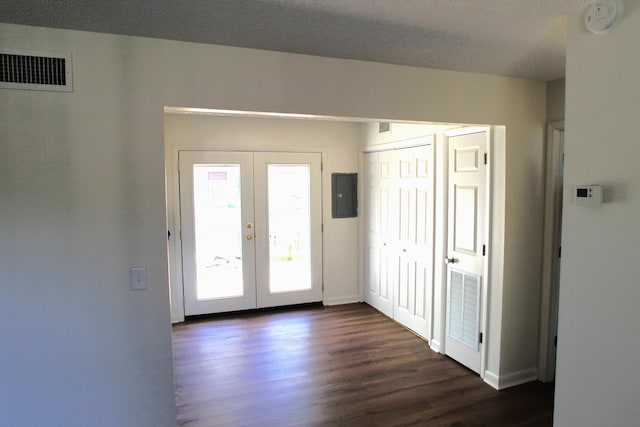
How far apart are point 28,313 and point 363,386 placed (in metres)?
2.32

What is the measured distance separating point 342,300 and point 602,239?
362cm

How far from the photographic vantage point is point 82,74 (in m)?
1.89

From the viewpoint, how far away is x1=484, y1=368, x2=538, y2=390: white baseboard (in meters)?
3.04

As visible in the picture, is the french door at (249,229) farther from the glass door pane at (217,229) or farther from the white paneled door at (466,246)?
the white paneled door at (466,246)

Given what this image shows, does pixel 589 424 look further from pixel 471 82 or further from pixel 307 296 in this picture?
pixel 307 296

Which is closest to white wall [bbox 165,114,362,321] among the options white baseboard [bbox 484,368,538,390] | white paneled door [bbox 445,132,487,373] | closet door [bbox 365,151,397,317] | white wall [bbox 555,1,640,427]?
closet door [bbox 365,151,397,317]

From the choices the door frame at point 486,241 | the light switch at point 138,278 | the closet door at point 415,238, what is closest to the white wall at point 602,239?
the door frame at point 486,241

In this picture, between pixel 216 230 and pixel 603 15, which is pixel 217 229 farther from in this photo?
pixel 603 15

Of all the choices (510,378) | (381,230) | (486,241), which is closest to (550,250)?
(486,241)

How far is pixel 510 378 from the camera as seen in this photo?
3068mm

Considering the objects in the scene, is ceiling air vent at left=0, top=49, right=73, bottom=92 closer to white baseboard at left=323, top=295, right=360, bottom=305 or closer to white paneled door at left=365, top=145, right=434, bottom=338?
white paneled door at left=365, top=145, right=434, bottom=338

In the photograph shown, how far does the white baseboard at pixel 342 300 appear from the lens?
5047 millimetres

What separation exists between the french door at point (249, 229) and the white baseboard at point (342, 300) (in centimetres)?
17

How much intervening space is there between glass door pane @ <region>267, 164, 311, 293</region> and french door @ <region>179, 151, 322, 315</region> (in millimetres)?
12
